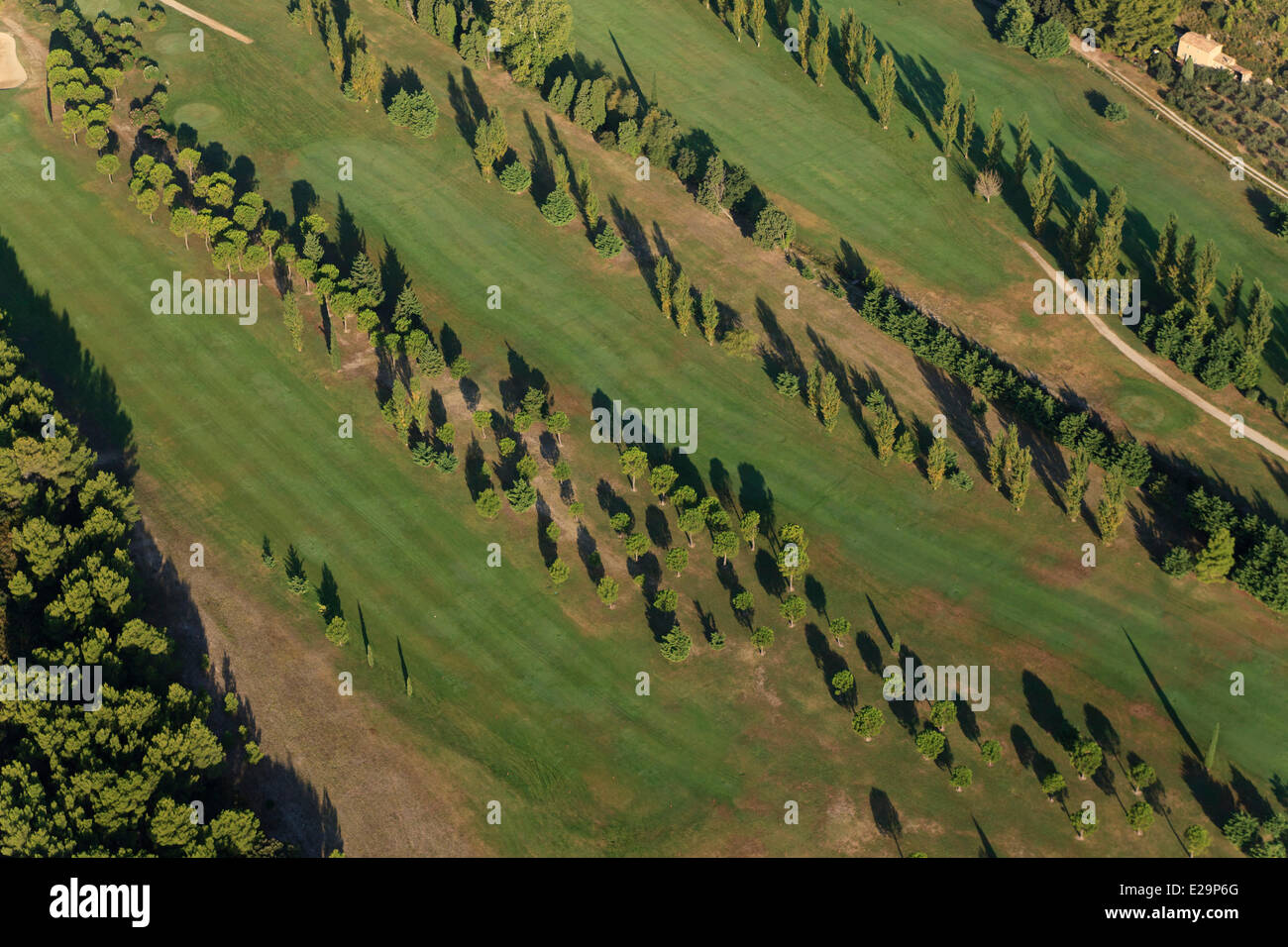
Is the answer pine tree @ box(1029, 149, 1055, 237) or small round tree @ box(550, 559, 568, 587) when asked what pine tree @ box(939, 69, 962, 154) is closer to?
pine tree @ box(1029, 149, 1055, 237)

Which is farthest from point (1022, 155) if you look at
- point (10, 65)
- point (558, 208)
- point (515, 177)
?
point (10, 65)

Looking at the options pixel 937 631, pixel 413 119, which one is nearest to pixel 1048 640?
pixel 937 631

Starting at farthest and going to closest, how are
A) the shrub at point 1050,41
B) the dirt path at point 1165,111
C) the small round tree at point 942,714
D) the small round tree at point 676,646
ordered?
the shrub at point 1050,41 → the dirt path at point 1165,111 → the small round tree at point 676,646 → the small round tree at point 942,714

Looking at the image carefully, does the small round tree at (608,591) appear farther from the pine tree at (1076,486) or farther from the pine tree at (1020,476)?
the pine tree at (1076,486)

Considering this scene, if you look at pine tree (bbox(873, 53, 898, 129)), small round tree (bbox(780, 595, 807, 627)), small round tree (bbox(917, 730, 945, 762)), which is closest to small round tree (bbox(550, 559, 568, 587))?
small round tree (bbox(780, 595, 807, 627))

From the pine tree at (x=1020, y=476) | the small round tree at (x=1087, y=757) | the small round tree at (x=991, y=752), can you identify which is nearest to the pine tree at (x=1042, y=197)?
the pine tree at (x=1020, y=476)

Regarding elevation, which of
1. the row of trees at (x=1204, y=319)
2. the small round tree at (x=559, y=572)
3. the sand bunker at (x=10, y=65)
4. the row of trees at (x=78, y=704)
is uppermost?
the row of trees at (x=1204, y=319)
